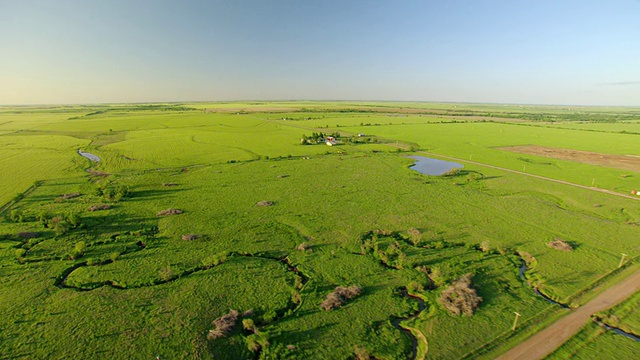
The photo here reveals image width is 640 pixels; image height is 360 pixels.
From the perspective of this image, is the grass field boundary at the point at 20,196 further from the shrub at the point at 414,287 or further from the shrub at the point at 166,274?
the shrub at the point at 414,287

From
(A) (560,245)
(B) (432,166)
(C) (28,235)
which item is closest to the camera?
(A) (560,245)

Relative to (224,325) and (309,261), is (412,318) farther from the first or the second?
(224,325)

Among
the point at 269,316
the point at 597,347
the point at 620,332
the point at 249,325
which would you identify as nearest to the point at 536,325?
the point at 597,347

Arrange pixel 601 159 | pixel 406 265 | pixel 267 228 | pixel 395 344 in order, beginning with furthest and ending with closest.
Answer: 1. pixel 601 159
2. pixel 267 228
3. pixel 406 265
4. pixel 395 344

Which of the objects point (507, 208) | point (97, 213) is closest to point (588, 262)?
point (507, 208)

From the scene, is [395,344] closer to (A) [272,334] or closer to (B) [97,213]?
(A) [272,334]

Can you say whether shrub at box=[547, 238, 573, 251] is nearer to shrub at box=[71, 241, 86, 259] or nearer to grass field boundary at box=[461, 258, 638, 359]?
grass field boundary at box=[461, 258, 638, 359]

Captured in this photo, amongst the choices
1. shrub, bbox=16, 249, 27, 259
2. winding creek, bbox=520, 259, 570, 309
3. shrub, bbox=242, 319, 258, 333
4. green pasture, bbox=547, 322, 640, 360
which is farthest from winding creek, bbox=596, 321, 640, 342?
shrub, bbox=16, 249, 27, 259
